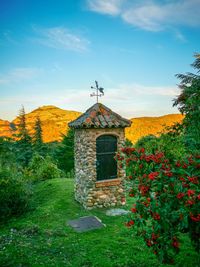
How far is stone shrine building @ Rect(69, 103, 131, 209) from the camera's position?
899 cm

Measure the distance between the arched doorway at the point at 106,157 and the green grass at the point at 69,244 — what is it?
1.48m

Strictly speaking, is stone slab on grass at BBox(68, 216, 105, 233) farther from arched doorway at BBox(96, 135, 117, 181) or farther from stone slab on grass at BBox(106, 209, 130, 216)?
arched doorway at BBox(96, 135, 117, 181)

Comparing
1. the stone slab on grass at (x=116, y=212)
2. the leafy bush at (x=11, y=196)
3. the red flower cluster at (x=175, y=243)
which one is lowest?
the stone slab on grass at (x=116, y=212)

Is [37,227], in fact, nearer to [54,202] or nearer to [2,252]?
[2,252]

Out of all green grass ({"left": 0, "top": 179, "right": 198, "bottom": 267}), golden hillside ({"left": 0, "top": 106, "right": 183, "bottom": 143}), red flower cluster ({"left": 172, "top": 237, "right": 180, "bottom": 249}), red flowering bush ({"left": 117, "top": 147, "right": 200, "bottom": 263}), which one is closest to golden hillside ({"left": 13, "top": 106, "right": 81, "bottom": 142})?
golden hillside ({"left": 0, "top": 106, "right": 183, "bottom": 143})

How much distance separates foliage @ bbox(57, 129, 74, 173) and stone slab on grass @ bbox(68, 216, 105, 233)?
17638mm

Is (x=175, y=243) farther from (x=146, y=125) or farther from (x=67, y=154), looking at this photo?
(x=67, y=154)

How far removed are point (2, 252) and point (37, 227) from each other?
1673mm

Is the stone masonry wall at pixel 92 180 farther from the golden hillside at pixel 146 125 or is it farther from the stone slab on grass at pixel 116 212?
the golden hillside at pixel 146 125

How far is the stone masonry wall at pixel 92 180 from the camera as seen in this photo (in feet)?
29.5

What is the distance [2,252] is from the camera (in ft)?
18.2

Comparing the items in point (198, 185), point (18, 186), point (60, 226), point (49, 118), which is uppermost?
point (49, 118)

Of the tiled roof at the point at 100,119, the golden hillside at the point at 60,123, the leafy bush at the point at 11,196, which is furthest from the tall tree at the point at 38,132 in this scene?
the tiled roof at the point at 100,119

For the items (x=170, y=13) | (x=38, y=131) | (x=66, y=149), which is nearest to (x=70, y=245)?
(x=170, y=13)
